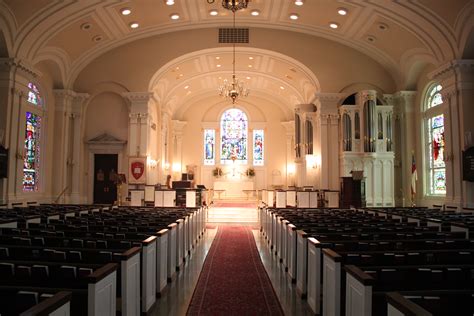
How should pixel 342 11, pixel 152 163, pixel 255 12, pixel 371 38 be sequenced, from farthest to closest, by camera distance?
1. pixel 152 163
2. pixel 371 38
3. pixel 255 12
4. pixel 342 11

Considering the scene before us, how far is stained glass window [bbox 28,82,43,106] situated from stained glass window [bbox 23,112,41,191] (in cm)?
52

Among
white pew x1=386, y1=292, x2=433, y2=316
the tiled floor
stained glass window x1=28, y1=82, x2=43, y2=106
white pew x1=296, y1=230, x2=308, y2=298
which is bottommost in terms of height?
the tiled floor

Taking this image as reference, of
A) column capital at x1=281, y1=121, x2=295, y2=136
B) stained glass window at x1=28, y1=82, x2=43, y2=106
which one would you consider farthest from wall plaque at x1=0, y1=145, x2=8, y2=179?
column capital at x1=281, y1=121, x2=295, y2=136

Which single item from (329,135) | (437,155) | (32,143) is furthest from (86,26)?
(437,155)

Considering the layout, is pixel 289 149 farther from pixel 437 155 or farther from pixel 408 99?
pixel 437 155

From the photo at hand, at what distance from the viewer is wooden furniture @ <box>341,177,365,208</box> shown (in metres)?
14.7

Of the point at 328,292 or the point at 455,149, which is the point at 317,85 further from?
the point at 328,292

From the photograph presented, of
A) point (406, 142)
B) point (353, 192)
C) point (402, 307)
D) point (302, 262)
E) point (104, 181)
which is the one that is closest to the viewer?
point (402, 307)

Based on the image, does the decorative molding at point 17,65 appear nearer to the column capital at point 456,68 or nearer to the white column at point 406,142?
the column capital at point 456,68

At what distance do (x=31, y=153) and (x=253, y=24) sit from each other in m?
10.2

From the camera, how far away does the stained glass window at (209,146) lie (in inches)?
1042

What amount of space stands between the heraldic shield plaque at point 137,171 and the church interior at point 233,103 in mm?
60

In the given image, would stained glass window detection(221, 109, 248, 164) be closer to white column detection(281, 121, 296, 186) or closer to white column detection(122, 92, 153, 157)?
white column detection(281, 121, 296, 186)

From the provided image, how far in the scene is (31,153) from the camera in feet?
48.5
